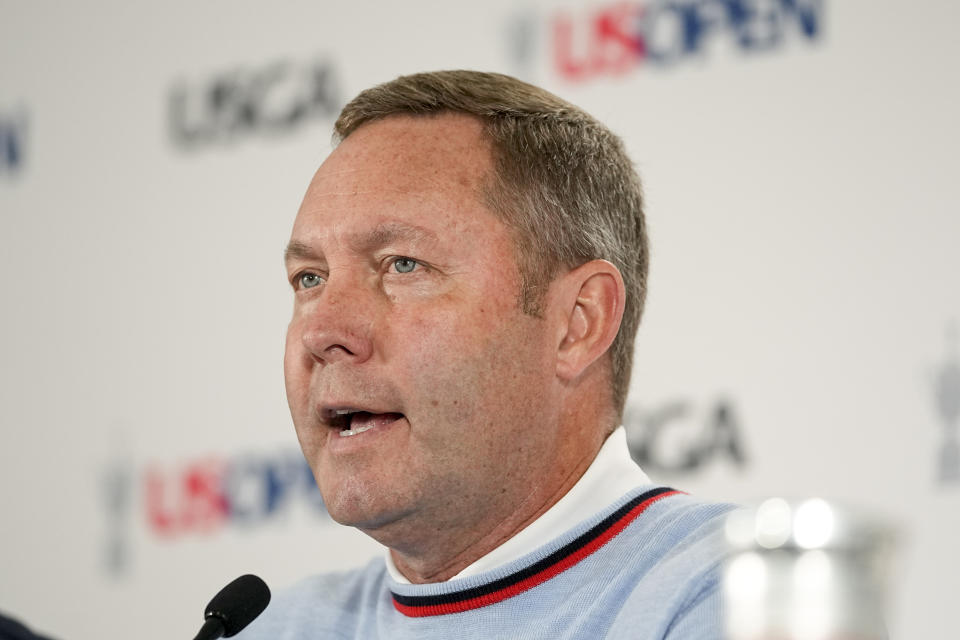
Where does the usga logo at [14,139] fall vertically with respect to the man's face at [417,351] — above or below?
above

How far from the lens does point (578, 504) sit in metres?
1.53

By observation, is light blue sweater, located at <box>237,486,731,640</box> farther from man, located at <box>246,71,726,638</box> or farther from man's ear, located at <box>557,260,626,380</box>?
man's ear, located at <box>557,260,626,380</box>

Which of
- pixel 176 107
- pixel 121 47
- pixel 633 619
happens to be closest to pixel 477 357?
pixel 633 619

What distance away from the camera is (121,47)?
327cm

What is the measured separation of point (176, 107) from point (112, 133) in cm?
22

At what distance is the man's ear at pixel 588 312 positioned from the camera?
1609 millimetres

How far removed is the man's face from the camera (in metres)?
1.47

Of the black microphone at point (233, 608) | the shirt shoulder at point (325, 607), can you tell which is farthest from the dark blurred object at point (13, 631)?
the black microphone at point (233, 608)

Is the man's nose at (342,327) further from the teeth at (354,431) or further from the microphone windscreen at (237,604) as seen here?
the microphone windscreen at (237,604)

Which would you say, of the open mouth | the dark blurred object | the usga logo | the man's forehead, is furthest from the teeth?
the usga logo

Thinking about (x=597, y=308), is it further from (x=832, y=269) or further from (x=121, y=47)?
(x=121, y=47)

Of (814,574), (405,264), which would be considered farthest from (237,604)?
(814,574)

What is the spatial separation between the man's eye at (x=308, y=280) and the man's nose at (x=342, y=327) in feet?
0.39

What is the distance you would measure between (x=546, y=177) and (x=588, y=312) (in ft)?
0.61
